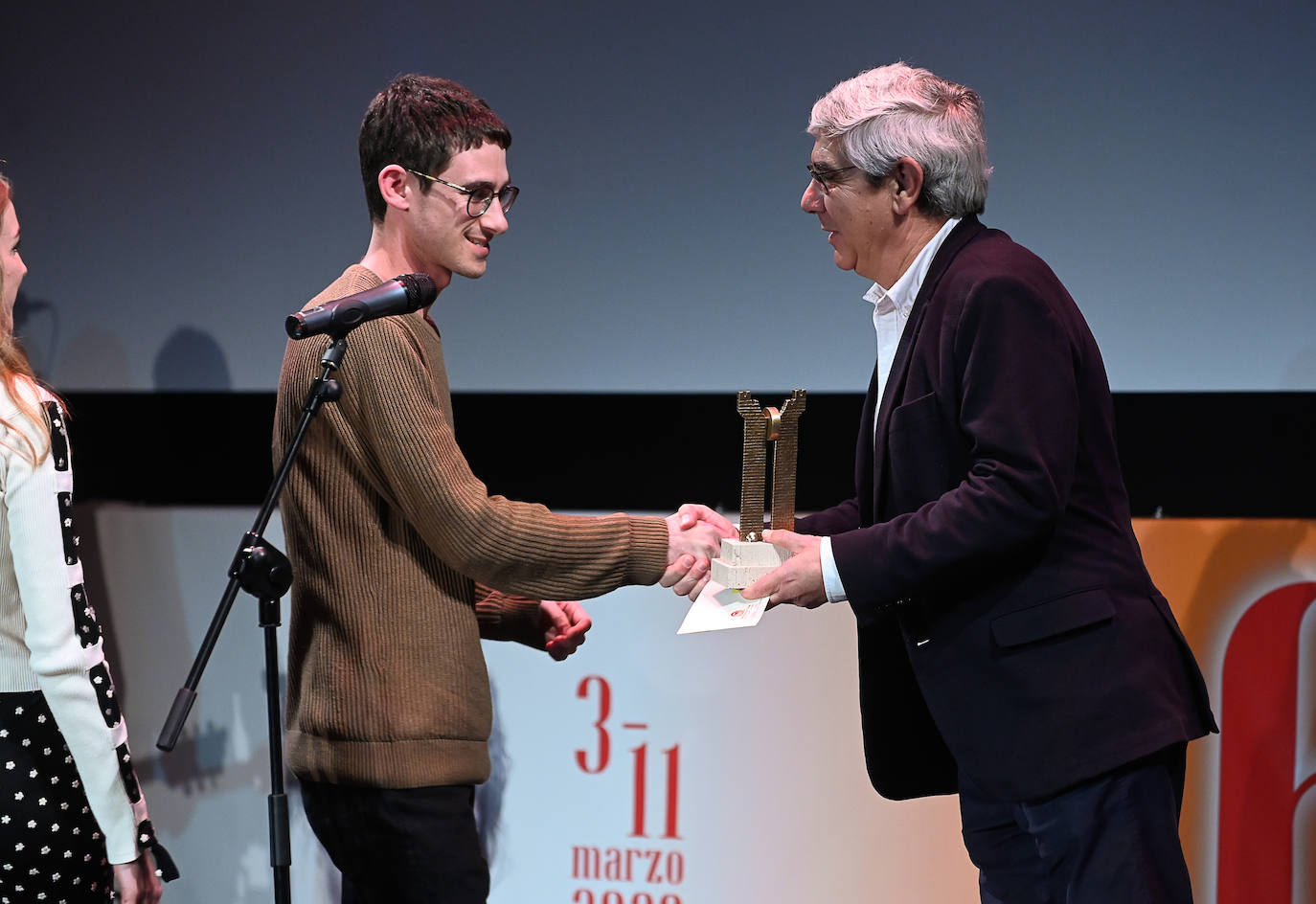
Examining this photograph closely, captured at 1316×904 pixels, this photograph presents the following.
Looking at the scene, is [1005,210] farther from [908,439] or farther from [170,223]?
[170,223]

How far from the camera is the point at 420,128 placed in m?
2.00

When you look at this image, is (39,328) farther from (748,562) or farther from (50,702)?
(748,562)

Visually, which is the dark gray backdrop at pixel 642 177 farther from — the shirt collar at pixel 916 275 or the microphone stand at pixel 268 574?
the microphone stand at pixel 268 574

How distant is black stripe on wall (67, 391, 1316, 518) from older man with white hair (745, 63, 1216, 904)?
1.21 metres

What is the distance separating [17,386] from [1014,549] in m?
1.57

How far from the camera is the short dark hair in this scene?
2.00 meters

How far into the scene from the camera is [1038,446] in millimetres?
1697

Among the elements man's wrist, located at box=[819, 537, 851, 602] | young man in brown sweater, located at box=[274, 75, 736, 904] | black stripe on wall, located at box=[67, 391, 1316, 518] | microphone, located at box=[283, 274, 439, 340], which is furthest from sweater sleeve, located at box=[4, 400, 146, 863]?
black stripe on wall, located at box=[67, 391, 1316, 518]

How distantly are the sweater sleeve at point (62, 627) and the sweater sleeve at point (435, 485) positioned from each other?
45cm

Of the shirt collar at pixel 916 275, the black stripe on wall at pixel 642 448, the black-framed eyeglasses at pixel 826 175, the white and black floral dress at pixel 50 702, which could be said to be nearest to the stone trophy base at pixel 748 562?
the shirt collar at pixel 916 275

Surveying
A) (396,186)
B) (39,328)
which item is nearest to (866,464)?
(396,186)

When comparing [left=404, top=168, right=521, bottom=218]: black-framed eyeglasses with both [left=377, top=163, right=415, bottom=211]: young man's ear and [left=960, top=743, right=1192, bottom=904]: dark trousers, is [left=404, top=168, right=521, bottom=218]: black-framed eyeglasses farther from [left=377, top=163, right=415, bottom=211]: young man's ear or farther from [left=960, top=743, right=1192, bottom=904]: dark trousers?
[left=960, top=743, right=1192, bottom=904]: dark trousers

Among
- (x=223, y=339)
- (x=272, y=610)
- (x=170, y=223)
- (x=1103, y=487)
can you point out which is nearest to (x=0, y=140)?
(x=170, y=223)

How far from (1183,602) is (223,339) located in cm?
276
